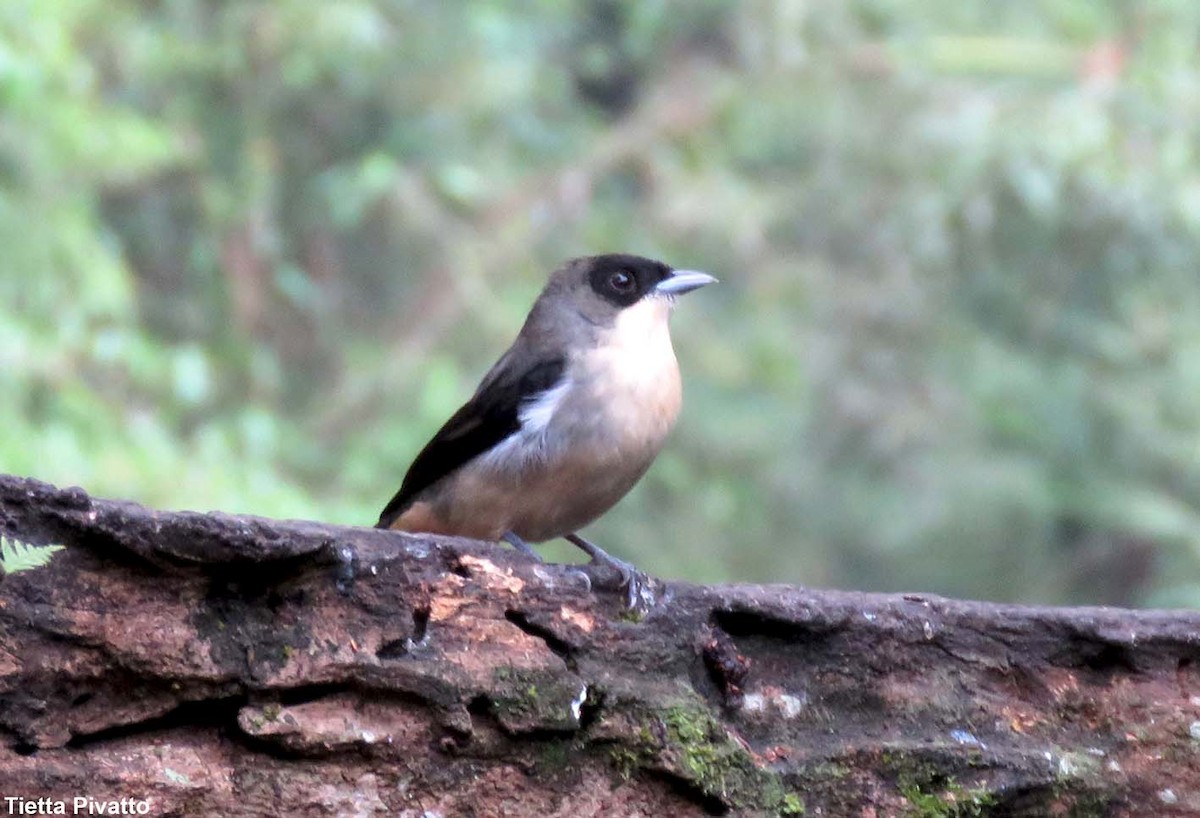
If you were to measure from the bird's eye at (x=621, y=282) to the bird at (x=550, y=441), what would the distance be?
0.25m

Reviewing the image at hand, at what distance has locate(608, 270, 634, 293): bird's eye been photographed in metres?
5.00

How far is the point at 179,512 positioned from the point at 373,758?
0.58m

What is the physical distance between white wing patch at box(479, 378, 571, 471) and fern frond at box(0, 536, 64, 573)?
1.73 m

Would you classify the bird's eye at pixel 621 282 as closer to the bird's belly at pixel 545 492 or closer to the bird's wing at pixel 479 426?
the bird's wing at pixel 479 426

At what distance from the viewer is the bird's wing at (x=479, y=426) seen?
445 centimetres

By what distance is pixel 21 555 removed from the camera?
2.73 m

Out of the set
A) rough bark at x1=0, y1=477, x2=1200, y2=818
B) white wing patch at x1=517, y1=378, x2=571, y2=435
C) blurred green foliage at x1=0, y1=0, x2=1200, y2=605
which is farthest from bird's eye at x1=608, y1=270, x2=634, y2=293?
blurred green foliage at x1=0, y1=0, x2=1200, y2=605

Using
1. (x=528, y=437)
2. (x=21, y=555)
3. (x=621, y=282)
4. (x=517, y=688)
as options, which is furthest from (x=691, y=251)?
(x=21, y=555)

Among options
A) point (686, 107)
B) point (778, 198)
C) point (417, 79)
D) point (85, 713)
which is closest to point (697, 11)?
point (686, 107)

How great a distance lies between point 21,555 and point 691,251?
8.75 metres

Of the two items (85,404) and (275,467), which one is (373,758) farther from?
(275,467)

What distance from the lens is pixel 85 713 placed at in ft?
9.07

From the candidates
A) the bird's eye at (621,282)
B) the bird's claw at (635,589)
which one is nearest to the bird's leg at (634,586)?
the bird's claw at (635,589)

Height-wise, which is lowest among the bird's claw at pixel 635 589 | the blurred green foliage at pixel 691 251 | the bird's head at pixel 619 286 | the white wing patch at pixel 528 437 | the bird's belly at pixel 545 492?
the bird's claw at pixel 635 589
